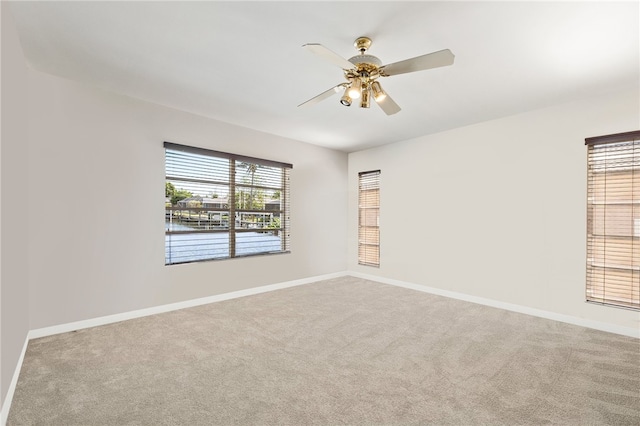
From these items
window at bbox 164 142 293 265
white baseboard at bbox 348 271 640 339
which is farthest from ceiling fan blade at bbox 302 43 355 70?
white baseboard at bbox 348 271 640 339

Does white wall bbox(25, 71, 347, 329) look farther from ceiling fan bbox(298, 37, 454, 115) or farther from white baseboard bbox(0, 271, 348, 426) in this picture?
ceiling fan bbox(298, 37, 454, 115)

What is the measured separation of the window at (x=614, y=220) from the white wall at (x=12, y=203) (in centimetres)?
533

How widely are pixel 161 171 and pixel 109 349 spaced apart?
2.10m

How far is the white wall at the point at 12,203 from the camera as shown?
1956mm

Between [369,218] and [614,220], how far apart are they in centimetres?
357

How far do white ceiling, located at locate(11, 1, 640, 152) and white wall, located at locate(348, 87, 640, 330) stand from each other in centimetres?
37

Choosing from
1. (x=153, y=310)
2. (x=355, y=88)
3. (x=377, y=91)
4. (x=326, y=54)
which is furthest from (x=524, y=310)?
(x=153, y=310)

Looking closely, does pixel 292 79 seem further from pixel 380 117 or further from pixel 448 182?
pixel 448 182

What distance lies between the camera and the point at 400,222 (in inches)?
218

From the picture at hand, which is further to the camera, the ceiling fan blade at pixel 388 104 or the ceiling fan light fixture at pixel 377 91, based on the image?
the ceiling fan blade at pixel 388 104

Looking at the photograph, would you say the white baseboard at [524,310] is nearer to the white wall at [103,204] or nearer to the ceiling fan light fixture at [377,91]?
the white wall at [103,204]

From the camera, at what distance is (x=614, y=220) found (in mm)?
3494

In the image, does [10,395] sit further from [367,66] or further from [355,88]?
[367,66]

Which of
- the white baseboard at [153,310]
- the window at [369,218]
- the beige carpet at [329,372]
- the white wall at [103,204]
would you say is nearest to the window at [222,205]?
the white wall at [103,204]
